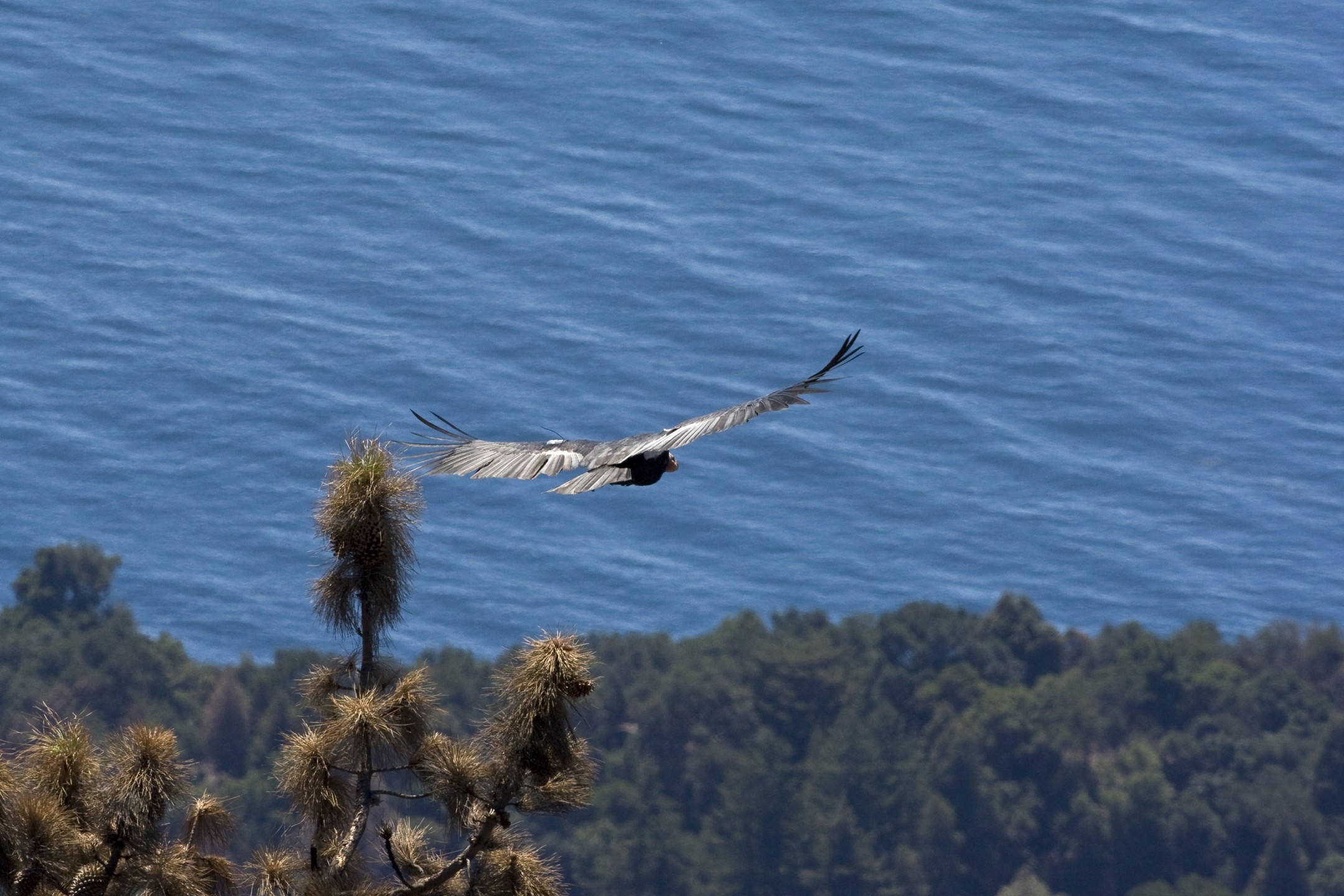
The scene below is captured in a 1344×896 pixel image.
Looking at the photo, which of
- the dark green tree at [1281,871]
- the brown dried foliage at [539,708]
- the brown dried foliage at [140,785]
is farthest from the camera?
the dark green tree at [1281,871]

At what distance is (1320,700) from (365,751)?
115 metres

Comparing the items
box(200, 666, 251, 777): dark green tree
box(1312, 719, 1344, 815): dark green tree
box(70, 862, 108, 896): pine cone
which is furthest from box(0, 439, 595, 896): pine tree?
box(1312, 719, 1344, 815): dark green tree

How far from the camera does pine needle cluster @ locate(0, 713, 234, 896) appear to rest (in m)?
14.5

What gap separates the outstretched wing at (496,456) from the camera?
1867 cm

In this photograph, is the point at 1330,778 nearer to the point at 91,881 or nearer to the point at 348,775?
the point at 348,775

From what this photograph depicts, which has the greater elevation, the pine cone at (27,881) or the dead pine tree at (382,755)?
the dead pine tree at (382,755)

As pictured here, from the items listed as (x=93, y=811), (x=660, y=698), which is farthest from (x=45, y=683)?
(x=93, y=811)

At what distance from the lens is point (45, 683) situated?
110438 millimetres

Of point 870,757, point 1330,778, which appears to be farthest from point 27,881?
point 1330,778

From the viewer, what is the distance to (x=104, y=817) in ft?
49.2

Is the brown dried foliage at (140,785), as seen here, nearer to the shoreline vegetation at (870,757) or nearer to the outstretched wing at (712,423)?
the outstretched wing at (712,423)

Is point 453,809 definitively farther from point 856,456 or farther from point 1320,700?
point 856,456

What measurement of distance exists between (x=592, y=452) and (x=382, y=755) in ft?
16.6

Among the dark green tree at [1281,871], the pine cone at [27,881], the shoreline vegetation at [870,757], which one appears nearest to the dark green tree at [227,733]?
the shoreline vegetation at [870,757]
